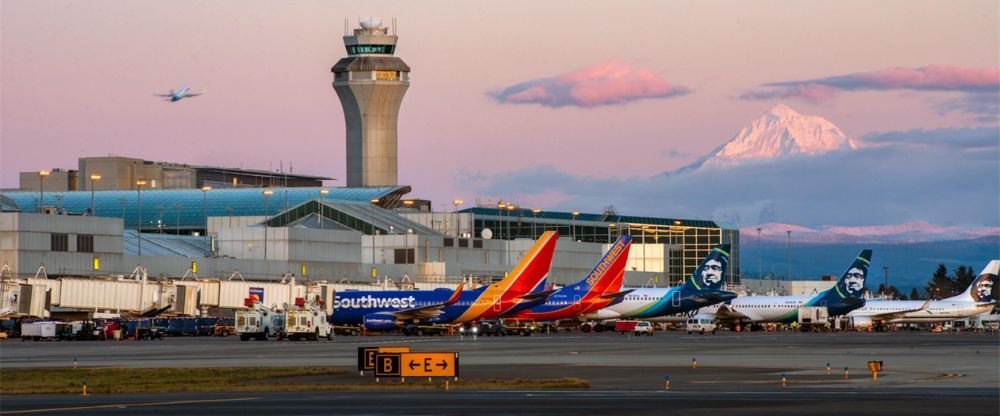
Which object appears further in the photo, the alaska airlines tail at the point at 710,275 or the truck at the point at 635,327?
the alaska airlines tail at the point at 710,275

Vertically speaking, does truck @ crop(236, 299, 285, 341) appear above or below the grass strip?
above

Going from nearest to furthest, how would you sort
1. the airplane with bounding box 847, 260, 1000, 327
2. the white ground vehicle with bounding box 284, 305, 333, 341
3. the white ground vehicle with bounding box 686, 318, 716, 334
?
1. the white ground vehicle with bounding box 284, 305, 333, 341
2. the white ground vehicle with bounding box 686, 318, 716, 334
3. the airplane with bounding box 847, 260, 1000, 327

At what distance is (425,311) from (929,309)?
62.1m

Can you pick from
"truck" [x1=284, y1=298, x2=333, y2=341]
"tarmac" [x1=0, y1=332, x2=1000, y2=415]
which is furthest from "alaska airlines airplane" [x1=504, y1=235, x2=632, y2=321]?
"tarmac" [x1=0, y1=332, x2=1000, y2=415]

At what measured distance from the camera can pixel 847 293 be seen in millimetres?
154250

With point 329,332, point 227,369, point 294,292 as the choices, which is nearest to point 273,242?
point 294,292

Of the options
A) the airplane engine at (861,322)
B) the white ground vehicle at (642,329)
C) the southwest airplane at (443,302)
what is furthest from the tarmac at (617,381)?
the airplane engine at (861,322)

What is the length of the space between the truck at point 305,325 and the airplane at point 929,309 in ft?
229

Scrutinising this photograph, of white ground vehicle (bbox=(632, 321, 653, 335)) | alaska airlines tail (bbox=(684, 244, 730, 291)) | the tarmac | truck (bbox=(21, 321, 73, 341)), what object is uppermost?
alaska airlines tail (bbox=(684, 244, 730, 291))

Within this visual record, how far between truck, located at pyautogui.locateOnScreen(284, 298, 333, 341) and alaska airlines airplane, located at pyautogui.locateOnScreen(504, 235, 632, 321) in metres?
27.6

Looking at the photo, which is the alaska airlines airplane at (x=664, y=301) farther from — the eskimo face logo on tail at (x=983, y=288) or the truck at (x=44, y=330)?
the truck at (x=44, y=330)

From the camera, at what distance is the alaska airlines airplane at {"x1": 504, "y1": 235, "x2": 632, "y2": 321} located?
130m

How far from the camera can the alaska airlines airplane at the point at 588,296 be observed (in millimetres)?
129625

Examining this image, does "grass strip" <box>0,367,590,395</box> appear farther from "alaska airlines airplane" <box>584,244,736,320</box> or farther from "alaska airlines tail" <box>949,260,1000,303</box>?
"alaska airlines tail" <box>949,260,1000,303</box>
